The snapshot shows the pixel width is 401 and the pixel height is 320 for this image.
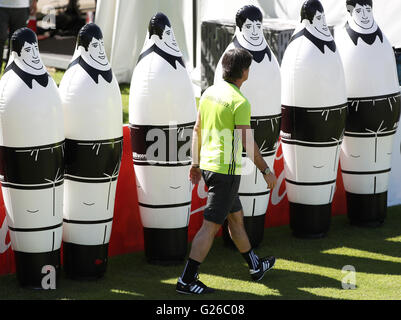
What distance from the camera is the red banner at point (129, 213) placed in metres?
4.28

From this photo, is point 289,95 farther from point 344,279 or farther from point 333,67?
point 344,279

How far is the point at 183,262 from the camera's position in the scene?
4.55m

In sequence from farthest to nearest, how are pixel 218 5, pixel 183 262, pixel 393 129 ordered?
pixel 218 5 < pixel 393 129 < pixel 183 262

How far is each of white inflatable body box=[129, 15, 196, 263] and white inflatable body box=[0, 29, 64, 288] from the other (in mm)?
534

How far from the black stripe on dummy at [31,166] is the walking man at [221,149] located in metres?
0.69

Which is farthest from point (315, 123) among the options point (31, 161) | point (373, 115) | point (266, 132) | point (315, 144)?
point (31, 161)

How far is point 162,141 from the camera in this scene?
4.34 metres

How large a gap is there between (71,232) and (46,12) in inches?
383

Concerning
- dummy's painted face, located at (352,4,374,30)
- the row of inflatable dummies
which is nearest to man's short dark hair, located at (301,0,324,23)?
the row of inflatable dummies

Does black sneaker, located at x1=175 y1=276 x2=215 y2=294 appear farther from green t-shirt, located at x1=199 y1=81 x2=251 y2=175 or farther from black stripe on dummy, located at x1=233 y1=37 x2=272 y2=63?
black stripe on dummy, located at x1=233 y1=37 x2=272 y2=63

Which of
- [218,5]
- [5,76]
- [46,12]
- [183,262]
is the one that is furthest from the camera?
[46,12]

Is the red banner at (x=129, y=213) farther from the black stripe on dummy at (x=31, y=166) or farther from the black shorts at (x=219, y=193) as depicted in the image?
the black shorts at (x=219, y=193)

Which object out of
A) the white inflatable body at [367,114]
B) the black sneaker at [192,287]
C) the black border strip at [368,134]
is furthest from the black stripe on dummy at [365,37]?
the black sneaker at [192,287]

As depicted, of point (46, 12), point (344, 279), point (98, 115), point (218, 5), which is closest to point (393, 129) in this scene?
point (344, 279)
